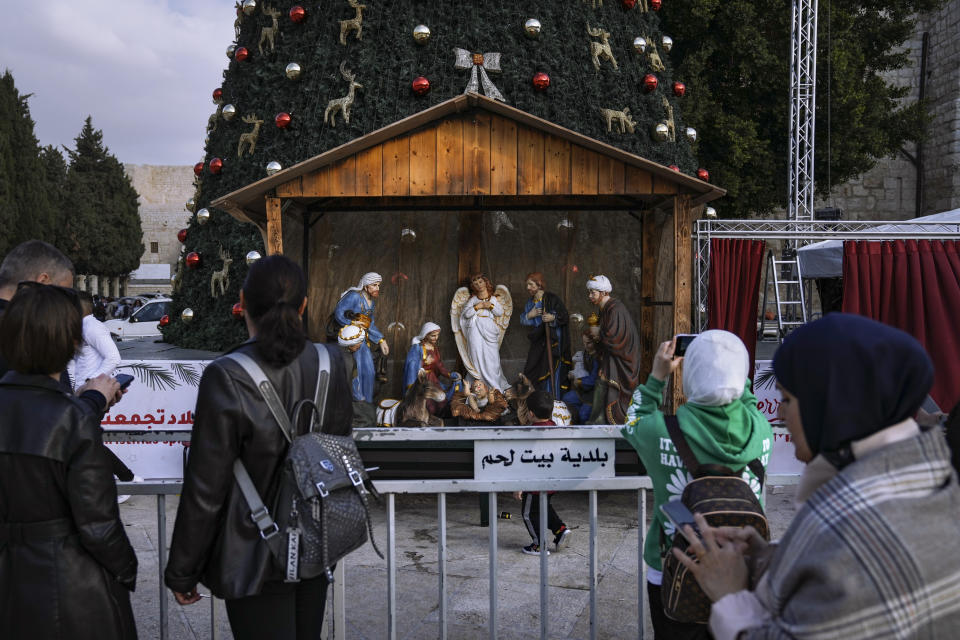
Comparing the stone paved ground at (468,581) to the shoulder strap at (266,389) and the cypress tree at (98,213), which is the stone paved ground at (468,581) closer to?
the shoulder strap at (266,389)

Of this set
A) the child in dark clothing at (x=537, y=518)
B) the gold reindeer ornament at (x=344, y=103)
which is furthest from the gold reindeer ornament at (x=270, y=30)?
the child in dark clothing at (x=537, y=518)

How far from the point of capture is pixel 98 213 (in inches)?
1699

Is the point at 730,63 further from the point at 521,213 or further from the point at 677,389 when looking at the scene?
the point at 677,389

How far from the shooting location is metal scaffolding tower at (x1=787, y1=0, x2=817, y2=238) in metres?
15.8

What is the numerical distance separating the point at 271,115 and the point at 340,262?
241 centimetres

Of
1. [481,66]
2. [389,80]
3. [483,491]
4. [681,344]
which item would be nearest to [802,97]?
[481,66]

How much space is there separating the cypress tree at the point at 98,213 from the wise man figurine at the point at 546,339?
123 ft

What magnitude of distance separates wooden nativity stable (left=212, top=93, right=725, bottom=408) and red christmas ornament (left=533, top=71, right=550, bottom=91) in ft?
5.27

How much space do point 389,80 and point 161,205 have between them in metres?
56.0

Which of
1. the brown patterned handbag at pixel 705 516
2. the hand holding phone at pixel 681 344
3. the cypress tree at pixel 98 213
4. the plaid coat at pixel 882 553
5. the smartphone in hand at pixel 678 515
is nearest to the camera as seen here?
the plaid coat at pixel 882 553

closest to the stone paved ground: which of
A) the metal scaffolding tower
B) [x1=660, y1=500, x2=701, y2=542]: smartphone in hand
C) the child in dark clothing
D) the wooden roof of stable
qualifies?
the child in dark clothing

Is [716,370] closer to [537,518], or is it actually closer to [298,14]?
[537,518]

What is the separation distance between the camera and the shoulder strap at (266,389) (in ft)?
7.59

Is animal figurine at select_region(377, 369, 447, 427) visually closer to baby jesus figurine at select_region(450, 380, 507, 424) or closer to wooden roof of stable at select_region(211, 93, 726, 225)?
baby jesus figurine at select_region(450, 380, 507, 424)
